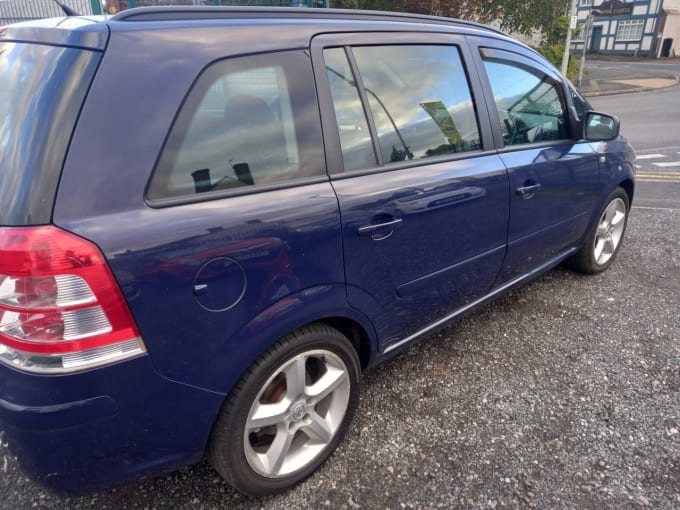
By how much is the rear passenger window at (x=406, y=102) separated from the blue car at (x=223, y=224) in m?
0.01

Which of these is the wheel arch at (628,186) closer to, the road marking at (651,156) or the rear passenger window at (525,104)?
the rear passenger window at (525,104)

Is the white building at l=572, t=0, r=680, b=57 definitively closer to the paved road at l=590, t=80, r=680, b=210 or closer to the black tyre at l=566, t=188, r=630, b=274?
the paved road at l=590, t=80, r=680, b=210

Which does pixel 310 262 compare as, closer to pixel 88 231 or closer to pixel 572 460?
pixel 88 231

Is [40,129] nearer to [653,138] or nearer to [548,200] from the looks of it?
[548,200]

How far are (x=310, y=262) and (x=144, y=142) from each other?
691mm

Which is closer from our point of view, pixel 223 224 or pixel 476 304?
pixel 223 224

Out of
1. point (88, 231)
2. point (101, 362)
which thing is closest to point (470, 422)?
point (101, 362)

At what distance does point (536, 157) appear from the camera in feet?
9.29

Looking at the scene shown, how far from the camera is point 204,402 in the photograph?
1638mm

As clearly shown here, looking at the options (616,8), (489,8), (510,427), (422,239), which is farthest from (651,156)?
(616,8)

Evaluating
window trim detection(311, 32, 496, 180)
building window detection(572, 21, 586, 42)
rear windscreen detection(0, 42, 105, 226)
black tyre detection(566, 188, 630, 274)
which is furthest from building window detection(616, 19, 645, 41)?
rear windscreen detection(0, 42, 105, 226)

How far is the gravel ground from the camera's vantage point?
200cm

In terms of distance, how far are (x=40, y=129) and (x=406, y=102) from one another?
1.50m

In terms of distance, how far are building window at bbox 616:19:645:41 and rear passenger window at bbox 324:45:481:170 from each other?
1925 inches
